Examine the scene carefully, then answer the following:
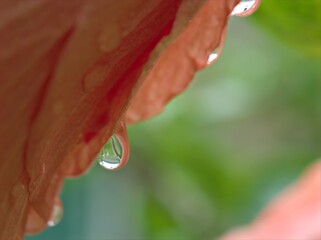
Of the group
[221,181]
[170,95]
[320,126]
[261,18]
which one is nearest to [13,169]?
[170,95]

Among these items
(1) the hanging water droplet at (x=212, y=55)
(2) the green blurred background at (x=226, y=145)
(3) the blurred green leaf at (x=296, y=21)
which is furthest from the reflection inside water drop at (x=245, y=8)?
(2) the green blurred background at (x=226, y=145)

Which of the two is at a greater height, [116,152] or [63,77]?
[63,77]

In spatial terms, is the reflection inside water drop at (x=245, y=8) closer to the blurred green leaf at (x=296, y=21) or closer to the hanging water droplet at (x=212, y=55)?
the hanging water droplet at (x=212, y=55)

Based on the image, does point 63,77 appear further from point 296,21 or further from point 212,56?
point 296,21

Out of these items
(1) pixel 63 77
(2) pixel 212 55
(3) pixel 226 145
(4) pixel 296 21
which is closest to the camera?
Answer: (1) pixel 63 77

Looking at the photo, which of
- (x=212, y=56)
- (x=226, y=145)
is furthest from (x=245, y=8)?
(x=226, y=145)

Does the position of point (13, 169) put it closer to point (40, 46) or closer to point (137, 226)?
A: point (40, 46)
